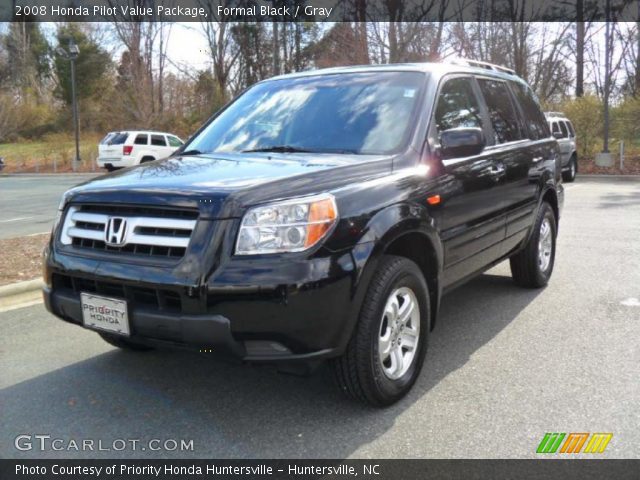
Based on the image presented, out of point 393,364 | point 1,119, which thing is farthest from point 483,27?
point 1,119

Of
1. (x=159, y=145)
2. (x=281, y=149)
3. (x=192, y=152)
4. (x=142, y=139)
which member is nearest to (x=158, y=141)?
(x=159, y=145)

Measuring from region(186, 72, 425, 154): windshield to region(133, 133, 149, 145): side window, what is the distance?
2157 cm

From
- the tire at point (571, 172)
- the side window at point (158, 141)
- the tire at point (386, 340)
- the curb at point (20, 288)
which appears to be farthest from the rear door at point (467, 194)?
the side window at point (158, 141)

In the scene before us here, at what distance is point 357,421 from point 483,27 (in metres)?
25.1

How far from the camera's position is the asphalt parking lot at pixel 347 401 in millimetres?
2980

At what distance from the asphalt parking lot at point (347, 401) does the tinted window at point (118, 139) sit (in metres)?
20.7

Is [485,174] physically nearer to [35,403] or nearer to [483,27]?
[35,403]

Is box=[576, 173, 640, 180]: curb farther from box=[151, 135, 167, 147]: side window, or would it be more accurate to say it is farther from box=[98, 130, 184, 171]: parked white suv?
box=[151, 135, 167, 147]: side window

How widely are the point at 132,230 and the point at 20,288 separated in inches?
133

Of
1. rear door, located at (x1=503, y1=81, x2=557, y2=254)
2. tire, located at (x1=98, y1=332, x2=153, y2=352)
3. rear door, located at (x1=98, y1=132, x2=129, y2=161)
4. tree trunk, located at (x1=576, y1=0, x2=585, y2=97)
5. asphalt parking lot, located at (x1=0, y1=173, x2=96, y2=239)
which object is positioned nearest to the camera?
tire, located at (x1=98, y1=332, x2=153, y2=352)

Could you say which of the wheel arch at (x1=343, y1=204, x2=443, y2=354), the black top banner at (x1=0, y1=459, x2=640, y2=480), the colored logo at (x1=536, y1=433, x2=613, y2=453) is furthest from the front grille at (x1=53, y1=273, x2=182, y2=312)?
the colored logo at (x1=536, y1=433, x2=613, y2=453)

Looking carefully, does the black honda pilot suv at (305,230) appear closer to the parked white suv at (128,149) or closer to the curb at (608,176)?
the curb at (608,176)

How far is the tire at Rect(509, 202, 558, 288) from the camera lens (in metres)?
5.57

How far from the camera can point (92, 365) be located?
4043 millimetres
